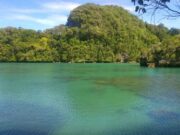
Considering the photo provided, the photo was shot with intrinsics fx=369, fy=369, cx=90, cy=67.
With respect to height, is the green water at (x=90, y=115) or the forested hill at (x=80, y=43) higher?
the forested hill at (x=80, y=43)

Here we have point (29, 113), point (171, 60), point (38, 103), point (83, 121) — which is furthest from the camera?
point (171, 60)

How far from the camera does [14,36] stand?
177 meters

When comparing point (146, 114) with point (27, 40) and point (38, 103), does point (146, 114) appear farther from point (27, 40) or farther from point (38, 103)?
point (27, 40)

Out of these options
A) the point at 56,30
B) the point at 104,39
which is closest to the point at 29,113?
the point at 104,39

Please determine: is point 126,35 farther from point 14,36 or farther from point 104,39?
point 14,36

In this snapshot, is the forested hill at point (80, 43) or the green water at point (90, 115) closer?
the green water at point (90, 115)

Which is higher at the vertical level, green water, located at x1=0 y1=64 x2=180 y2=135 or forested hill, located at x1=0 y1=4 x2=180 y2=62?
forested hill, located at x1=0 y1=4 x2=180 y2=62

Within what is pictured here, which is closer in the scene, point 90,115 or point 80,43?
point 90,115

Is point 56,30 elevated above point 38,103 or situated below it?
above

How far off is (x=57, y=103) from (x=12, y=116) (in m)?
6.92

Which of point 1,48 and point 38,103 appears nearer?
point 38,103

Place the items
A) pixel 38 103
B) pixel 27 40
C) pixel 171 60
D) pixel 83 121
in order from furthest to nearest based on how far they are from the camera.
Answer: pixel 27 40 → pixel 171 60 → pixel 38 103 → pixel 83 121

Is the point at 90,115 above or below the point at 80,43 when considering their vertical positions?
below

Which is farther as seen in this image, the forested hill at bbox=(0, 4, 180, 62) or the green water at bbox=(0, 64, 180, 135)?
the forested hill at bbox=(0, 4, 180, 62)
